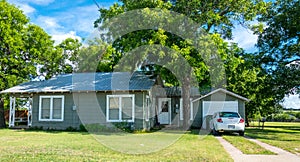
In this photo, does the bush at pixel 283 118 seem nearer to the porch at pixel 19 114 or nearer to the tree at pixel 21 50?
the tree at pixel 21 50

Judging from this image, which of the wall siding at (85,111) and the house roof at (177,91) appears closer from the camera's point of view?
the wall siding at (85,111)

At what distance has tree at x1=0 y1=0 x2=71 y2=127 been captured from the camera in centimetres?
2523

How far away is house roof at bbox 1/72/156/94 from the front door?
164 inches

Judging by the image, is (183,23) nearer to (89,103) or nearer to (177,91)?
(89,103)

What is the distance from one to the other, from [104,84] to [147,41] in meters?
4.10

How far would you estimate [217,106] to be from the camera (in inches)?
914

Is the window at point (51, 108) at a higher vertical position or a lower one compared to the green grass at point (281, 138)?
higher

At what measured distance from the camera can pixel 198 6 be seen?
62.8ft

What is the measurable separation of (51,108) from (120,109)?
4.58 m

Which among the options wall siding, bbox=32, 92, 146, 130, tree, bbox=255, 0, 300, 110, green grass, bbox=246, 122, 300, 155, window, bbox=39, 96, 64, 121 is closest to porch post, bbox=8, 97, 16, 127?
wall siding, bbox=32, 92, 146, 130

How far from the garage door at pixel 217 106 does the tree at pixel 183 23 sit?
3.13 m

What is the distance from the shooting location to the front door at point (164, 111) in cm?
2548

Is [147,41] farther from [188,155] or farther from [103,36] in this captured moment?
[188,155]

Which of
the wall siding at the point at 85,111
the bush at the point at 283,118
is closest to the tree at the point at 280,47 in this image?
the wall siding at the point at 85,111
